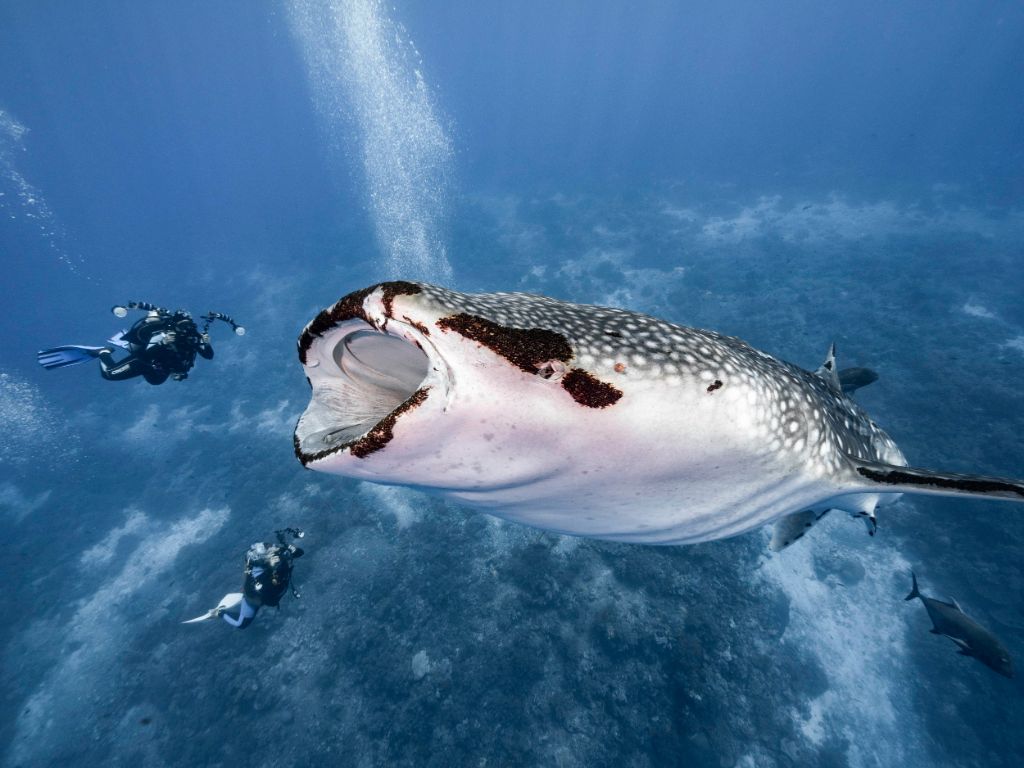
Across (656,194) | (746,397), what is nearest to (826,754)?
(746,397)

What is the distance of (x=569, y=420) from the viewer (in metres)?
1.68

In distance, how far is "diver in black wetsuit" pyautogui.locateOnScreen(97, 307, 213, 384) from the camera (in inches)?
364

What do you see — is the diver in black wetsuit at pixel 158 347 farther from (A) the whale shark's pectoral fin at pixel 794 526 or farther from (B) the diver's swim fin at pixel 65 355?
(A) the whale shark's pectoral fin at pixel 794 526

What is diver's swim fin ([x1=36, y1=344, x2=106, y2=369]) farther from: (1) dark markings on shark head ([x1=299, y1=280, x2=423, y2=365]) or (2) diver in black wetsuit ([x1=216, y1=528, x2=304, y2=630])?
(1) dark markings on shark head ([x1=299, y1=280, x2=423, y2=365])

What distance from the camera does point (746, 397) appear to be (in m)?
2.12

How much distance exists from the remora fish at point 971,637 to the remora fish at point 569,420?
24.1 feet

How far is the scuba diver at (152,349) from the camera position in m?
9.20

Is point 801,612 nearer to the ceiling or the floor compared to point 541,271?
nearer to the floor

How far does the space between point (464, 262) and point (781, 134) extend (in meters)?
58.0

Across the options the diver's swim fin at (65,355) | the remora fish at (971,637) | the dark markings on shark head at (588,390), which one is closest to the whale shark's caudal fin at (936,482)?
the dark markings on shark head at (588,390)

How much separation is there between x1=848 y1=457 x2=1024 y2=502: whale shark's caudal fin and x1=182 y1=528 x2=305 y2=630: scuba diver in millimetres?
10064

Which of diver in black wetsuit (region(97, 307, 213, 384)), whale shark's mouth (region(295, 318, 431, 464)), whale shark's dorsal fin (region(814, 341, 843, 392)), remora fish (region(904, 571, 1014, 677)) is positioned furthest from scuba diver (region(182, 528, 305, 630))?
remora fish (region(904, 571, 1014, 677))

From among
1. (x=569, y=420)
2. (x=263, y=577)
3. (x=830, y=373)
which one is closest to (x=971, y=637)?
(x=830, y=373)

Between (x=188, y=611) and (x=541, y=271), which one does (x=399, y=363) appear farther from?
(x=541, y=271)
